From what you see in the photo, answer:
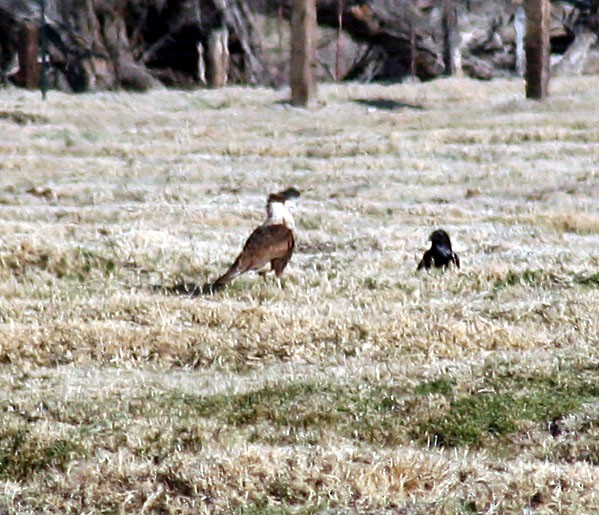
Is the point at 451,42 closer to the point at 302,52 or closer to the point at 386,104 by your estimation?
the point at 386,104

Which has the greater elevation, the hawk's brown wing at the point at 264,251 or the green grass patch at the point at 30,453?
the hawk's brown wing at the point at 264,251

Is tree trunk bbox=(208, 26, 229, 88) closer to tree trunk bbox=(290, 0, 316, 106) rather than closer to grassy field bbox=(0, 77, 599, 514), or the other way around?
tree trunk bbox=(290, 0, 316, 106)

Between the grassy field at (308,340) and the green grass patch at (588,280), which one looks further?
the green grass patch at (588,280)

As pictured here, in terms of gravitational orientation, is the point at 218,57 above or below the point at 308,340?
above

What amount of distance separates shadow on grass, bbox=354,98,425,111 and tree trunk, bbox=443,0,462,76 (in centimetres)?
598

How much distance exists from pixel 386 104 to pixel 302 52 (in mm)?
1766

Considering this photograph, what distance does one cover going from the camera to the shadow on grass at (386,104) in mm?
25391

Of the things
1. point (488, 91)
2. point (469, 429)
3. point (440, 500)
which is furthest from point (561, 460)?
point (488, 91)

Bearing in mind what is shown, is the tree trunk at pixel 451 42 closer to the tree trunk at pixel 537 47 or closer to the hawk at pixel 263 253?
the tree trunk at pixel 537 47

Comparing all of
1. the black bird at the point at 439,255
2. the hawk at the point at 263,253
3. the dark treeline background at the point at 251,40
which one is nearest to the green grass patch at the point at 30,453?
the hawk at the point at 263,253

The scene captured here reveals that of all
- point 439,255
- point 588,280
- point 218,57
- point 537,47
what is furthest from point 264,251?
point 218,57

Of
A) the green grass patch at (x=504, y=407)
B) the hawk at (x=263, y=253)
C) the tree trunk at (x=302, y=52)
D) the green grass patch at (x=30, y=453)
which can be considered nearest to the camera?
the green grass patch at (x=30, y=453)

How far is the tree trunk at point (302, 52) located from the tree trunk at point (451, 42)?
23.7ft

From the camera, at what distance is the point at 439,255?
12.0 metres
